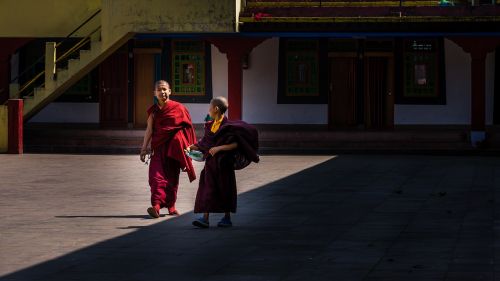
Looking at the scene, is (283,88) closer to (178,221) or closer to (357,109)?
(357,109)

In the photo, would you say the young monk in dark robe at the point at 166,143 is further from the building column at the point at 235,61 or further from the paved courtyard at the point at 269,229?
the building column at the point at 235,61

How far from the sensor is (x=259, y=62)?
34.2 meters

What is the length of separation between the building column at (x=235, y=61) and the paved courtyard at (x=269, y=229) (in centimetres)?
782

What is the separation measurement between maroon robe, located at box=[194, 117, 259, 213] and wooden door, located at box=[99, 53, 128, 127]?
2033 centimetres

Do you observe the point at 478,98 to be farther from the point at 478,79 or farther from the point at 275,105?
the point at 275,105

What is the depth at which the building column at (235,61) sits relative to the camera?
30.7m

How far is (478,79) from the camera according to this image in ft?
99.2

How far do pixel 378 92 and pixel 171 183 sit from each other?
1904 cm

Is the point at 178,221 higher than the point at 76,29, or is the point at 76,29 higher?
the point at 76,29

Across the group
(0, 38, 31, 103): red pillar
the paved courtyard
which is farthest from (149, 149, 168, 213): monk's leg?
(0, 38, 31, 103): red pillar

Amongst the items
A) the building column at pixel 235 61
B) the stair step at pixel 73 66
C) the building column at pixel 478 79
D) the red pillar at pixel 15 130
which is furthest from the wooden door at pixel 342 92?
the red pillar at pixel 15 130

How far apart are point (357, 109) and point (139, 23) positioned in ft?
22.2

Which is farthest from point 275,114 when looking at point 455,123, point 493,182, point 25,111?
point 493,182

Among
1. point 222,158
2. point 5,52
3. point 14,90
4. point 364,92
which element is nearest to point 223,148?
point 222,158
